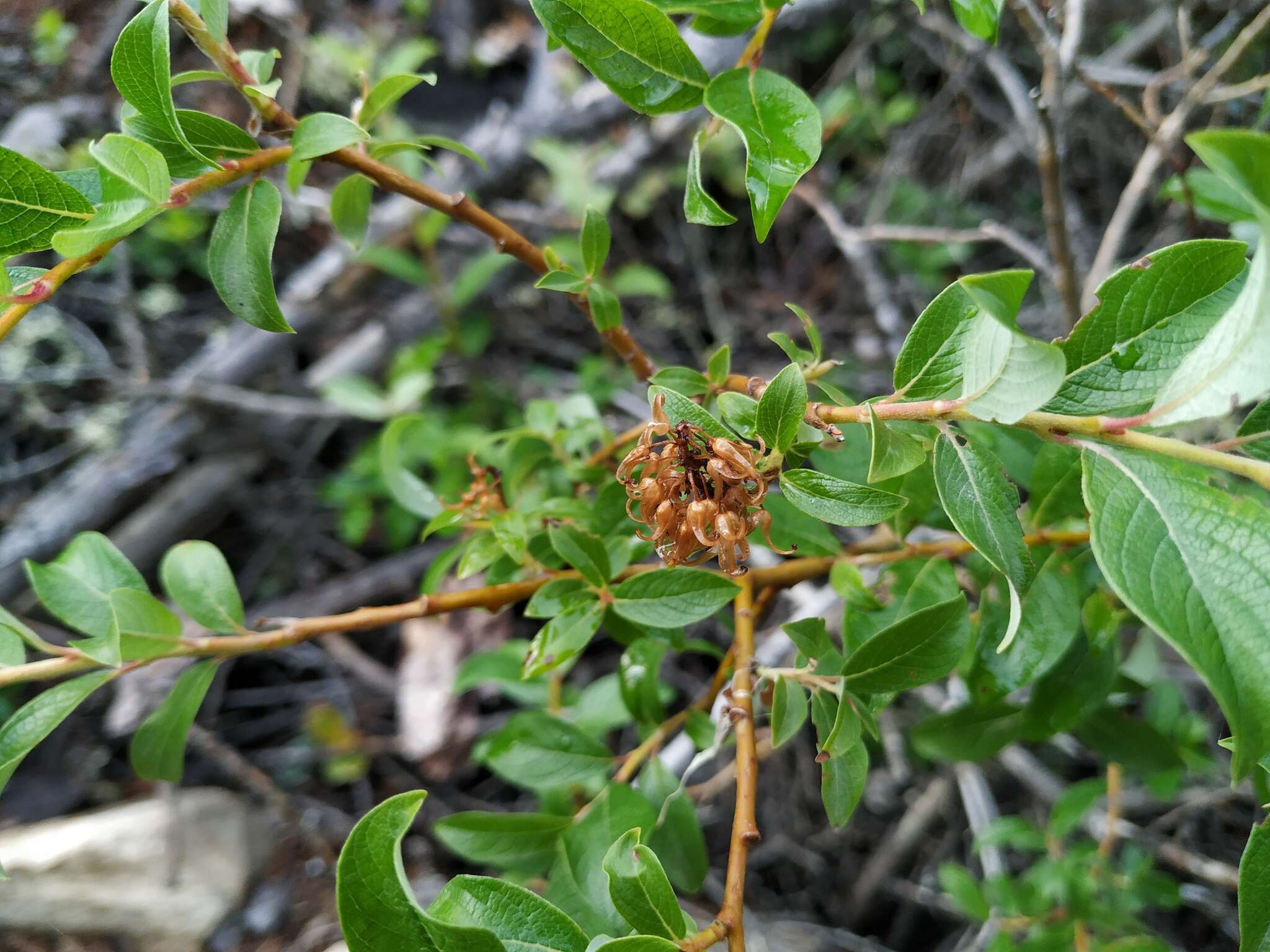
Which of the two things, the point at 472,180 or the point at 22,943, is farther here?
the point at 472,180

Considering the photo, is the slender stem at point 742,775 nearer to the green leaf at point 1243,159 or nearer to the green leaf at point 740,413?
the green leaf at point 740,413

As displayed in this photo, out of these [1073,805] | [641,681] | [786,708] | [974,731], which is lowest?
[1073,805]

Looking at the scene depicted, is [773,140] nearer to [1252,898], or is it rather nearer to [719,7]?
[719,7]

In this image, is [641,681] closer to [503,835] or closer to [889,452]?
[503,835]

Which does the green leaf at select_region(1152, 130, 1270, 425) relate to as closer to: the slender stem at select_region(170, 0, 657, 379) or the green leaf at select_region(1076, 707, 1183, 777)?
the slender stem at select_region(170, 0, 657, 379)

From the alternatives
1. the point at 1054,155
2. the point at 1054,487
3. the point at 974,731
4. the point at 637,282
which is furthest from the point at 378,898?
the point at 637,282

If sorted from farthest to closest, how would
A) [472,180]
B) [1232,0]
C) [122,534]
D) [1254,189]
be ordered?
[472,180] → [122,534] → [1232,0] → [1254,189]

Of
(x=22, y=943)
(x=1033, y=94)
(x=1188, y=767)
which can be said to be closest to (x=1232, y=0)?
(x=1033, y=94)
